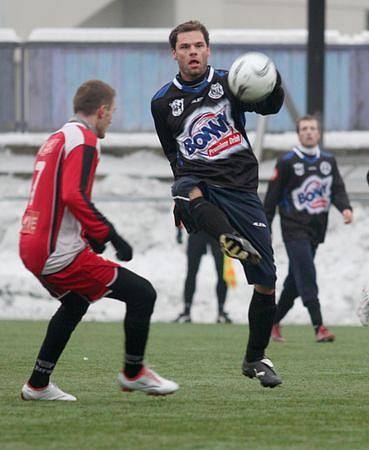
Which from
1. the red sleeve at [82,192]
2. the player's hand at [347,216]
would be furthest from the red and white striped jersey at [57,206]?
the player's hand at [347,216]

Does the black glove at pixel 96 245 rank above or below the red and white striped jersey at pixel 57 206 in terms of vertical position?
below

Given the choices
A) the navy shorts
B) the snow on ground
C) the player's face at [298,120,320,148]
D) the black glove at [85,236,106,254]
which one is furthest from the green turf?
the snow on ground

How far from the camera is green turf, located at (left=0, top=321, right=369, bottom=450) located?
5988mm

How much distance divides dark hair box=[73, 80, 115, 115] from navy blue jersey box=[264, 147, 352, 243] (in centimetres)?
478

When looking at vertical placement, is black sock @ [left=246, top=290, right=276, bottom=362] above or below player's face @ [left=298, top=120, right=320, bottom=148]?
below

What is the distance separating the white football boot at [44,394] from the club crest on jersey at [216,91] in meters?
1.71

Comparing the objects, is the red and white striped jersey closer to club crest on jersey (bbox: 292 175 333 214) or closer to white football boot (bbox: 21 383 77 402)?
white football boot (bbox: 21 383 77 402)

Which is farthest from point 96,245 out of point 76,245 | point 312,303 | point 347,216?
point 312,303

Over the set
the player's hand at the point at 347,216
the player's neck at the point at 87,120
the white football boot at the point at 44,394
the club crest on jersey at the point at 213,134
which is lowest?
the white football boot at the point at 44,394

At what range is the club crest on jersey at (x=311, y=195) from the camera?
470 inches

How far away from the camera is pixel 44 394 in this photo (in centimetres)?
725

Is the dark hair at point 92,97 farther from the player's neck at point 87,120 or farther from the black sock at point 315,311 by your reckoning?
the black sock at point 315,311

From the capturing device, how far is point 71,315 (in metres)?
7.21

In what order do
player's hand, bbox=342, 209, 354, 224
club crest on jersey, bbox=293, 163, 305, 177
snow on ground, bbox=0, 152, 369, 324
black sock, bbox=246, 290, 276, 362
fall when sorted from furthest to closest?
snow on ground, bbox=0, 152, 369, 324
club crest on jersey, bbox=293, 163, 305, 177
player's hand, bbox=342, 209, 354, 224
black sock, bbox=246, 290, 276, 362
